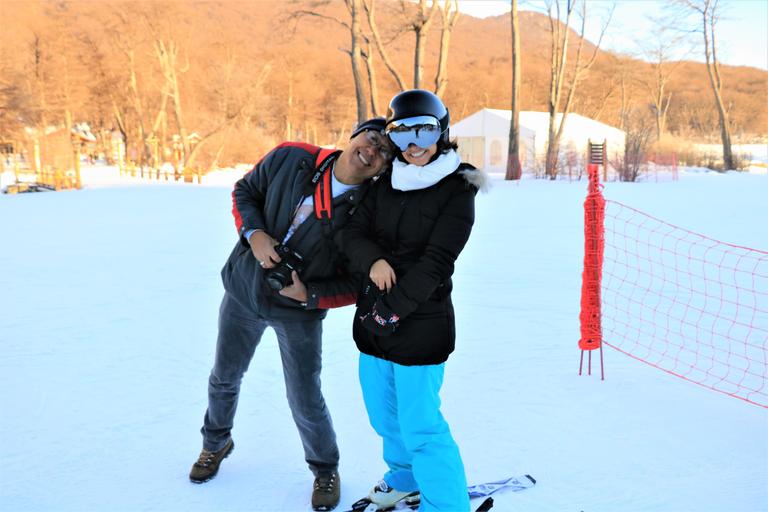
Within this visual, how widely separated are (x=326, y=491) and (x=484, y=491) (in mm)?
725

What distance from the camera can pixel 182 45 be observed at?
148ft

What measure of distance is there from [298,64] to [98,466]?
74.3 metres

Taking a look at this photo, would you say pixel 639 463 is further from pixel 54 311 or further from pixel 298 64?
pixel 298 64

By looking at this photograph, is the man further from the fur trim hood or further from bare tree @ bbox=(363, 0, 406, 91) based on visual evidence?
bare tree @ bbox=(363, 0, 406, 91)

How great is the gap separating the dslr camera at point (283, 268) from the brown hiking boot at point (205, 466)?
103 centimetres

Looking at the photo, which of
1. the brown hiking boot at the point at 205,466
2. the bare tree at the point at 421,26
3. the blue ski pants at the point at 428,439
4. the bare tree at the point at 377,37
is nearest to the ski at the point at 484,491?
the blue ski pants at the point at 428,439

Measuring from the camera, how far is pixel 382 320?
2309 millimetres

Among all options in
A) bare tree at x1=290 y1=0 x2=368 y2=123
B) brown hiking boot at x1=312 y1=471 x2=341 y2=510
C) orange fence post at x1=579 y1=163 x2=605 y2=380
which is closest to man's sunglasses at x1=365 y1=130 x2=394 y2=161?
brown hiking boot at x1=312 y1=471 x2=341 y2=510

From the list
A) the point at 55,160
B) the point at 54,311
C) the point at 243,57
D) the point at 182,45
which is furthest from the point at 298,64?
the point at 54,311

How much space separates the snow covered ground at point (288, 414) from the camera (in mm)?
2805

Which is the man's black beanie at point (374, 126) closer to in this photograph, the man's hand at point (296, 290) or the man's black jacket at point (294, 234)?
the man's black jacket at point (294, 234)

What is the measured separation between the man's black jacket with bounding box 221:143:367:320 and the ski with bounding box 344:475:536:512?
0.87 meters

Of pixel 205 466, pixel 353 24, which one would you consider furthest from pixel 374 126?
pixel 353 24

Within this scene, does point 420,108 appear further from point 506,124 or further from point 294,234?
point 506,124
